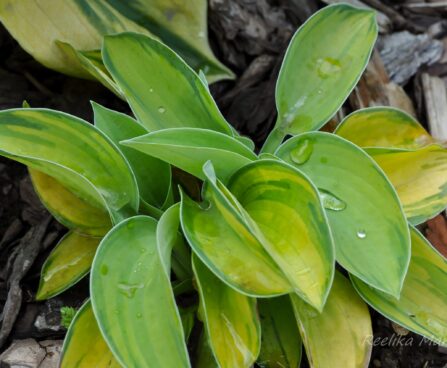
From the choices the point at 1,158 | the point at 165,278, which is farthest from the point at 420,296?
the point at 1,158

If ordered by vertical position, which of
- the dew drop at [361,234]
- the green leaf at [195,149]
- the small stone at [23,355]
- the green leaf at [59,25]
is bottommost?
the small stone at [23,355]

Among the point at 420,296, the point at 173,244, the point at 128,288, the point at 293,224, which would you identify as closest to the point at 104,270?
the point at 128,288

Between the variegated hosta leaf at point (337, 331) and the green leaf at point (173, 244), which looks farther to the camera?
the variegated hosta leaf at point (337, 331)

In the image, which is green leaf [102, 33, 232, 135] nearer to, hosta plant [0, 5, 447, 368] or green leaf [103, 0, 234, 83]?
hosta plant [0, 5, 447, 368]

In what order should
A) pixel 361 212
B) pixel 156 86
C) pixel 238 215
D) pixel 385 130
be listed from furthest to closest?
1. pixel 385 130
2. pixel 156 86
3. pixel 361 212
4. pixel 238 215

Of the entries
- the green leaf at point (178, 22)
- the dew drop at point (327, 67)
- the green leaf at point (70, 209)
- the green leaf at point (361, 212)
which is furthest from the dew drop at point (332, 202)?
the green leaf at point (178, 22)

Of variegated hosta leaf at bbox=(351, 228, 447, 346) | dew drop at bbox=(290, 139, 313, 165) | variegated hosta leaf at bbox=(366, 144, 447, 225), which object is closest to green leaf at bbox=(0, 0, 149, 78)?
dew drop at bbox=(290, 139, 313, 165)

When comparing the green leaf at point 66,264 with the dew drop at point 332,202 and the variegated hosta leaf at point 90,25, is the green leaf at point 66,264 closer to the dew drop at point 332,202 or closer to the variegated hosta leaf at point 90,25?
the variegated hosta leaf at point 90,25

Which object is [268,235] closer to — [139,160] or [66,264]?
[139,160]
